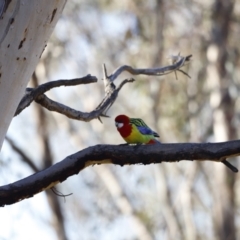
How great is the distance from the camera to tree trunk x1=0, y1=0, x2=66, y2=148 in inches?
93.0

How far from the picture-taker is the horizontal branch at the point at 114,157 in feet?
8.57

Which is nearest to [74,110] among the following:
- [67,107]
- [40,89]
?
[67,107]

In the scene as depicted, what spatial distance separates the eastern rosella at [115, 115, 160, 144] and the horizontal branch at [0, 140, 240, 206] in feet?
2.10

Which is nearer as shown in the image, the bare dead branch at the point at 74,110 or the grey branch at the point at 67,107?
the grey branch at the point at 67,107

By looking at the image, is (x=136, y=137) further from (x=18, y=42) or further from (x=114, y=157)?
(x=18, y=42)

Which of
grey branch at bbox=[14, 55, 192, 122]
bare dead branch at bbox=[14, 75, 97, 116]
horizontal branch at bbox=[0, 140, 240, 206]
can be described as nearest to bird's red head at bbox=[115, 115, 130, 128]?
grey branch at bbox=[14, 55, 192, 122]

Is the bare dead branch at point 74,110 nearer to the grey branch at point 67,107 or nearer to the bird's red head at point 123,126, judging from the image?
the grey branch at point 67,107

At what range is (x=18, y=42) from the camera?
240 cm

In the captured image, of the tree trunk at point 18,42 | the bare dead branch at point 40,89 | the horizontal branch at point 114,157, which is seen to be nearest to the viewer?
the tree trunk at point 18,42

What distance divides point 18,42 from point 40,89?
69 centimetres

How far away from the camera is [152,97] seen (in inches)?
417

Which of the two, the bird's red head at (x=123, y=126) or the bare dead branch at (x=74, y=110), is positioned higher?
the bare dead branch at (x=74, y=110)

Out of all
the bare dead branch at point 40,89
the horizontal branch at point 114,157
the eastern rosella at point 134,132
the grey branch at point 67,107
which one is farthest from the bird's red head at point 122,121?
the horizontal branch at point 114,157

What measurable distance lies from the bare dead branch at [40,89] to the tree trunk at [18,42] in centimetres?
37
